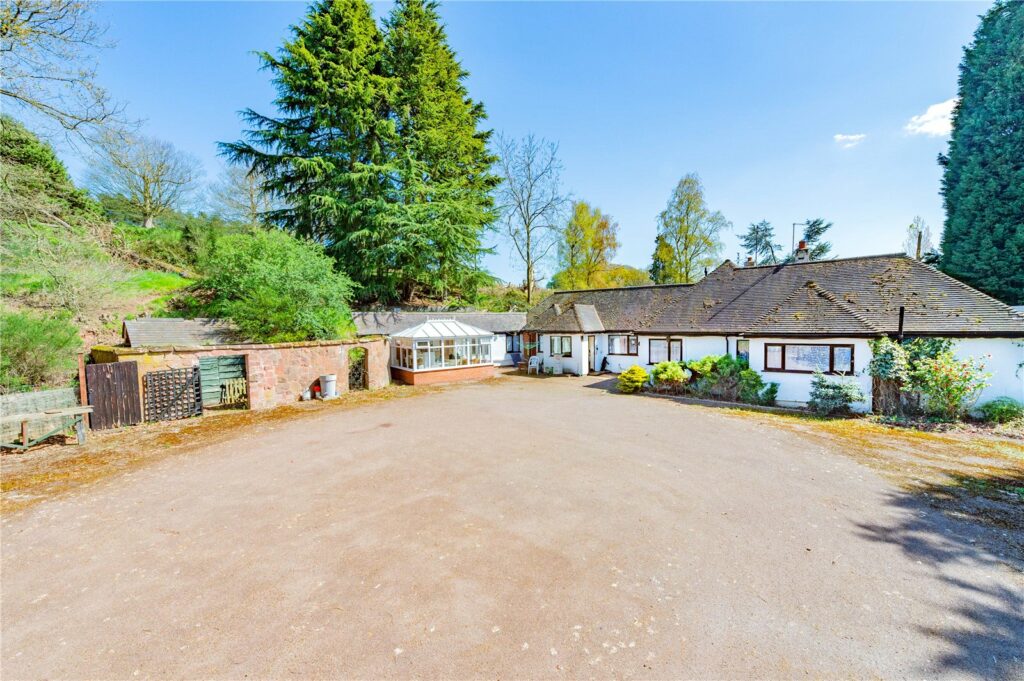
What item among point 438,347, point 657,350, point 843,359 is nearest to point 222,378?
point 438,347

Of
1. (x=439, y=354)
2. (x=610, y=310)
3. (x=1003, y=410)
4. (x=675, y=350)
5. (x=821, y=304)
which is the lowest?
(x=1003, y=410)

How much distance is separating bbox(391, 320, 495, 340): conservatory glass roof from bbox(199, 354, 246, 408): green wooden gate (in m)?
6.71

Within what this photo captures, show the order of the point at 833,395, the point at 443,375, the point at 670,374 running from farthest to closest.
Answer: the point at 443,375 → the point at 670,374 → the point at 833,395

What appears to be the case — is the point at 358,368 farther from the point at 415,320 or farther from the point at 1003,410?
the point at 1003,410

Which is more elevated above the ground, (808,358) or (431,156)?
(431,156)

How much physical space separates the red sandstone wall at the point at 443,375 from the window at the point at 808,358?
1237 cm

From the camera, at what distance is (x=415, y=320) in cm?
2283

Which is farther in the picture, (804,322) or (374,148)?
(374,148)

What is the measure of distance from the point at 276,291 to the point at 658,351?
55.2 feet

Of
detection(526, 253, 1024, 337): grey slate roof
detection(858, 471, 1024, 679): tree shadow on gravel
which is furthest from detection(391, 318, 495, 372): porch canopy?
detection(858, 471, 1024, 679): tree shadow on gravel

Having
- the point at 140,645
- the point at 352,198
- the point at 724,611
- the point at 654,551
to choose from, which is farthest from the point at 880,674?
the point at 352,198

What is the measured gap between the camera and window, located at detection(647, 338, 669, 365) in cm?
1806

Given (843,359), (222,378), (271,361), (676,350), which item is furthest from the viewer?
(676,350)

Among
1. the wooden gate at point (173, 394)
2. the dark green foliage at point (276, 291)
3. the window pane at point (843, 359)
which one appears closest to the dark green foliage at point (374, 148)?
the dark green foliage at point (276, 291)
